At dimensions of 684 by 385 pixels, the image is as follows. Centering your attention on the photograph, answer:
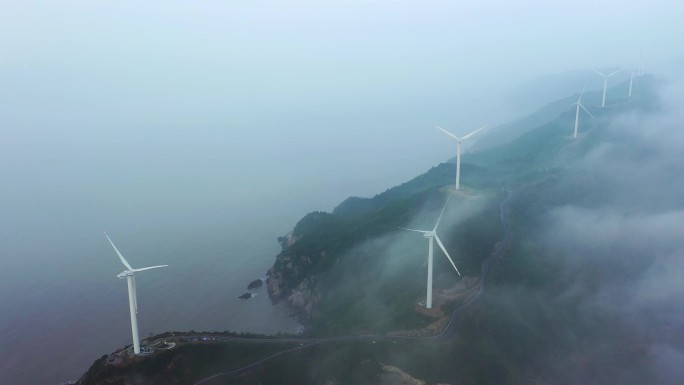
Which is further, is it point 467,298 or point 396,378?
point 467,298

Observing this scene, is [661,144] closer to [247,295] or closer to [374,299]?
[374,299]

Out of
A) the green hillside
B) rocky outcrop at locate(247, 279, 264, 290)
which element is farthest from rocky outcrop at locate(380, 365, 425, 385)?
rocky outcrop at locate(247, 279, 264, 290)

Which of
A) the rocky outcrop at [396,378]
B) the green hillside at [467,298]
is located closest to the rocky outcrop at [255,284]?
the green hillside at [467,298]

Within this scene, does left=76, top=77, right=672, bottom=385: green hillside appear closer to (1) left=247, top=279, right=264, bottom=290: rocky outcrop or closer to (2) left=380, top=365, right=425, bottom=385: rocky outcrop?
(2) left=380, top=365, right=425, bottom=385: rocky outcrop

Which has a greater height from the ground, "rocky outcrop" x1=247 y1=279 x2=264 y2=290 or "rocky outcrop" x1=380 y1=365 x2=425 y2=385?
"rocky outcrop" x1=247 y1=279 x2=264 y2=290

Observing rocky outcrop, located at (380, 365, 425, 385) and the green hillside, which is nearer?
rocky outcrop, located at (380, 365, 425, 385)

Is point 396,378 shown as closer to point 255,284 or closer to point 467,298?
point 467,298

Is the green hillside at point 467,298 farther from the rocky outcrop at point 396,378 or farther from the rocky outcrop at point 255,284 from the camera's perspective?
the rocky outcrop at point 255,284

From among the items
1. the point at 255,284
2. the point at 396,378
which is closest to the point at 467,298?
the point at 396,378

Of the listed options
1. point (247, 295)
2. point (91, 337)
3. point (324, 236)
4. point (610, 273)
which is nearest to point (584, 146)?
point (610, 273)

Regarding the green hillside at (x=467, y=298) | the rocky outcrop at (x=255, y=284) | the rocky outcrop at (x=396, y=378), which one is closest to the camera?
the rocky outcrop at (x=396, y=378)

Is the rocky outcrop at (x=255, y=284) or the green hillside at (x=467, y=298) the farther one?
the rocky outcrop at (x=255, y=284)
